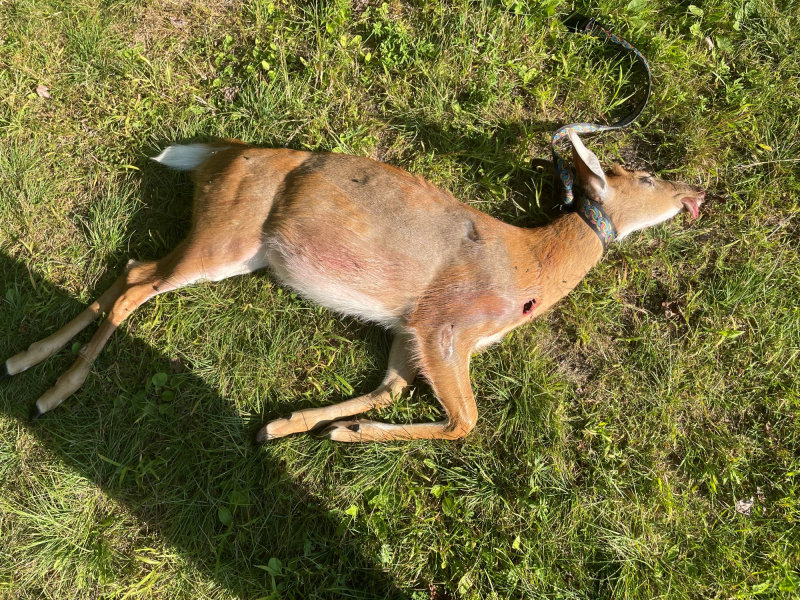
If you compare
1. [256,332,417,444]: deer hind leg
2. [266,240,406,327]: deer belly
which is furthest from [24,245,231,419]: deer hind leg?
[256,332,417,444]: deer hind leg

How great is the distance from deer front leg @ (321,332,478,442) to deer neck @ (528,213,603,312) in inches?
31.7

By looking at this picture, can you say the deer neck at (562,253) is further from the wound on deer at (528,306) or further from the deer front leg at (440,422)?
the deer front leg at (440,422)

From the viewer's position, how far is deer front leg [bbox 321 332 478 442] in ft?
12.4

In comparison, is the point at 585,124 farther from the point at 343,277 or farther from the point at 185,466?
the point at 185,466

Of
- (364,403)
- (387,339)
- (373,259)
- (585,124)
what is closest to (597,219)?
(585,124)

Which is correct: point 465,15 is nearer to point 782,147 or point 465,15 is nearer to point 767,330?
point 782,147

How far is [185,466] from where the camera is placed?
3936 mm

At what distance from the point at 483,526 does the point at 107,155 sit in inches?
166

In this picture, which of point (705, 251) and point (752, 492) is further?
point (705, 251)

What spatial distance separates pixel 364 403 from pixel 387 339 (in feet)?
1.79

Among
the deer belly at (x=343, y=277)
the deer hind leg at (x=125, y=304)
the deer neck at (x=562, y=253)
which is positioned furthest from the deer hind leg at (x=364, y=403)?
the deer hind leg at (x=125, y=304)

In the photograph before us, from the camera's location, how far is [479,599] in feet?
12.5

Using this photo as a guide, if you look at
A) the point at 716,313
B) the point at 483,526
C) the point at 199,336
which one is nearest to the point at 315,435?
the point at 199,336

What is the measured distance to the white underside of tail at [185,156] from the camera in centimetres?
405
